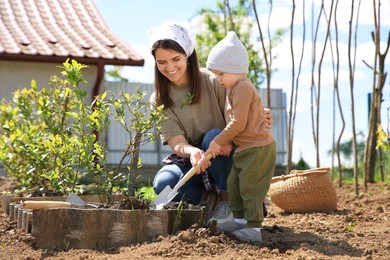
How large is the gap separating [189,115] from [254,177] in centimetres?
70

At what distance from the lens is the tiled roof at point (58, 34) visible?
1021cm

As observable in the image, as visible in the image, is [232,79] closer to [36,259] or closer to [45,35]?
[36,259]

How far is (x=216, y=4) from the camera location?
56.8ft

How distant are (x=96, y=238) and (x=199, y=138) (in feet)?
3.36

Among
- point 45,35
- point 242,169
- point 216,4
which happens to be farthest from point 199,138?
point 216,4

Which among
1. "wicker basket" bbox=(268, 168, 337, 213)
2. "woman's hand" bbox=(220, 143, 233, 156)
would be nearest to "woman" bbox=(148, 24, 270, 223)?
"woman's hand" bbox=(220, 143, 233, 156)

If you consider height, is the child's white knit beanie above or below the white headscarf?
below

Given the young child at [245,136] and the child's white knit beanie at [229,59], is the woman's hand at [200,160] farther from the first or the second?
the child's white knit beanie at [229,59]

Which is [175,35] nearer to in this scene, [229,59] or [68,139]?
[229,59]

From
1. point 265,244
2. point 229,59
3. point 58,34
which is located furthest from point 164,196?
point 58,34

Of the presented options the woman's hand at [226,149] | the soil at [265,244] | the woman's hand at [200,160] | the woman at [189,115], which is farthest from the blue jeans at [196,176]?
the soil at [265,244]

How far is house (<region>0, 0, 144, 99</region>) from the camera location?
33.6ft

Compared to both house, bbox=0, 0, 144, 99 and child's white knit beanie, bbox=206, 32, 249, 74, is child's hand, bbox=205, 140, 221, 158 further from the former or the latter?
house, bbox=0, 0, 144, 99

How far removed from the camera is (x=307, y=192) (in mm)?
5520
